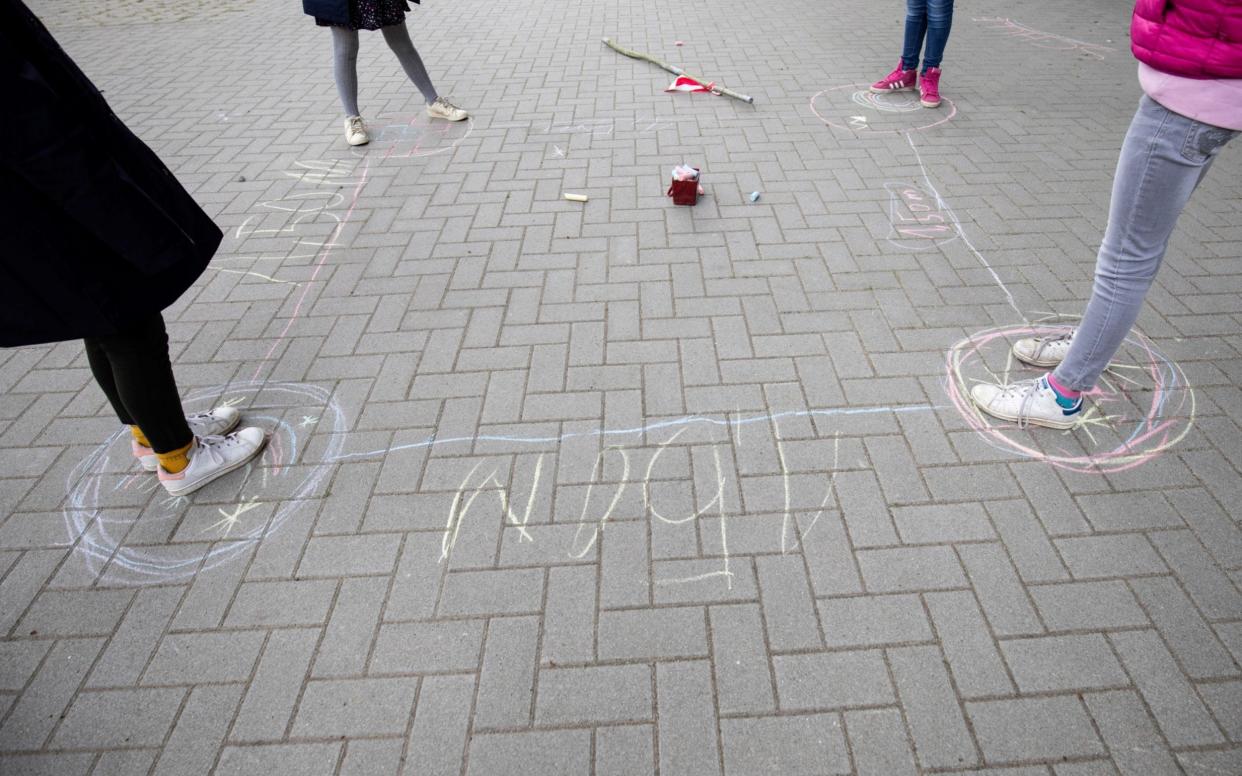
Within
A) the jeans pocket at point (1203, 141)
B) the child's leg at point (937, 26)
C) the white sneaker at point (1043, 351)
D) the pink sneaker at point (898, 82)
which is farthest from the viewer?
the pink sneaker at point (898, 82)

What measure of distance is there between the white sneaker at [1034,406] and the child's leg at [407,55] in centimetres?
452

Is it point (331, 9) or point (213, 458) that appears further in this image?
point (331, 9)

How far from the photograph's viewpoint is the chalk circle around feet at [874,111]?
191 inches

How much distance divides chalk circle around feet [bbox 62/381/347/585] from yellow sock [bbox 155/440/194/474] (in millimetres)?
112

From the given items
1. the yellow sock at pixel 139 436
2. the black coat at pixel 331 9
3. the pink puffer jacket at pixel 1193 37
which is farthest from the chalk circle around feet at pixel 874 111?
the yellow sock at pixel 139 436

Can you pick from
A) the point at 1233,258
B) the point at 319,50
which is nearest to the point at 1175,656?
the point at 1233,258

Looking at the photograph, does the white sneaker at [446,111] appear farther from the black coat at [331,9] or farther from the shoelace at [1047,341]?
the shoelace at [1047,341]

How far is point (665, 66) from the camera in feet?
19.9

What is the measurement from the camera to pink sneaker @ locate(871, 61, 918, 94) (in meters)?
5.33

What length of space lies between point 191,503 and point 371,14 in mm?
3581

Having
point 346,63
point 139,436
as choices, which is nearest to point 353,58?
point 346,63

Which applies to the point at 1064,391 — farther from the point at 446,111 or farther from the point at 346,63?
the point at 346,63

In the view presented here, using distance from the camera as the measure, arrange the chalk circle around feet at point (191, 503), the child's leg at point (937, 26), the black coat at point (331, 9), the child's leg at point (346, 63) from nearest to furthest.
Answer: the chalk circle around feet at point (191, 503) → the black coat at point (331, 9) → the child's leg at point (346, 63) → the child's leg at point (937, 26)

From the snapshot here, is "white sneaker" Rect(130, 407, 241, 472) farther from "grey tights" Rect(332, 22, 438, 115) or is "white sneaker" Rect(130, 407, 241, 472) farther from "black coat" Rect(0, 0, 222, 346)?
"grey tights" Rect(332, 22, 438, 115)
